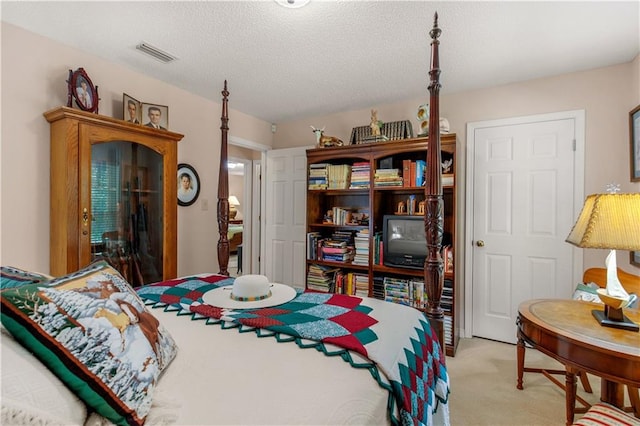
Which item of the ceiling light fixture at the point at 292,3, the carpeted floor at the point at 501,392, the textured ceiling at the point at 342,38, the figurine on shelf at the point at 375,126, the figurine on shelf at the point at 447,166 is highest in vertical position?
the textured ceiling at the point at 342,38

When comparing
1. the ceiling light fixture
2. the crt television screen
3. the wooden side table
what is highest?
the ceiling light fixture

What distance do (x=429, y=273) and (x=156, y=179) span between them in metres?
2.20

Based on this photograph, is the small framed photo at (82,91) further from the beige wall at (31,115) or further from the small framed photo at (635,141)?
the small framed photo at (635,141)

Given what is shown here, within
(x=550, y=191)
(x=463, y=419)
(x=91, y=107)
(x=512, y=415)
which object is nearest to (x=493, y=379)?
(x=512, y=415)

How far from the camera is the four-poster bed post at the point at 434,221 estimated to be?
1.54m

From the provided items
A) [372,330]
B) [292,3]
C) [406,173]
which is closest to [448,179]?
[406,173]

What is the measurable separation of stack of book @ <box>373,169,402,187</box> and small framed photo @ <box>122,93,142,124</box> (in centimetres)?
215

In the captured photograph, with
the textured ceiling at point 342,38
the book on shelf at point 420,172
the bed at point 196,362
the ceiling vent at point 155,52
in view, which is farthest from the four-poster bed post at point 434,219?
the ceiling vent at point 155,52

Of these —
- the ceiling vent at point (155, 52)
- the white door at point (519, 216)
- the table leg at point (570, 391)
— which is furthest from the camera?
the white door at point (519, 216)

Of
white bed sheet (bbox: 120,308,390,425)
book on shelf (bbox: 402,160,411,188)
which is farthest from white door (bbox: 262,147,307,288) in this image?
white bed sheet (bbox: 120,308,390,425)

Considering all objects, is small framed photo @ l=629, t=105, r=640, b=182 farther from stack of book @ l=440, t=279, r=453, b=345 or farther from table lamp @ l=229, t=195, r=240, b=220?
table lamp @ l=229, t=195, r=240, b=220

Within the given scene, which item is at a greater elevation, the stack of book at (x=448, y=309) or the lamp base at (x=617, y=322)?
the lamp base at (x=617, y=322)

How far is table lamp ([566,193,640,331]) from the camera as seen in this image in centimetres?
134

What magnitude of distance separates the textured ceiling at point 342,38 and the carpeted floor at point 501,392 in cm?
239
